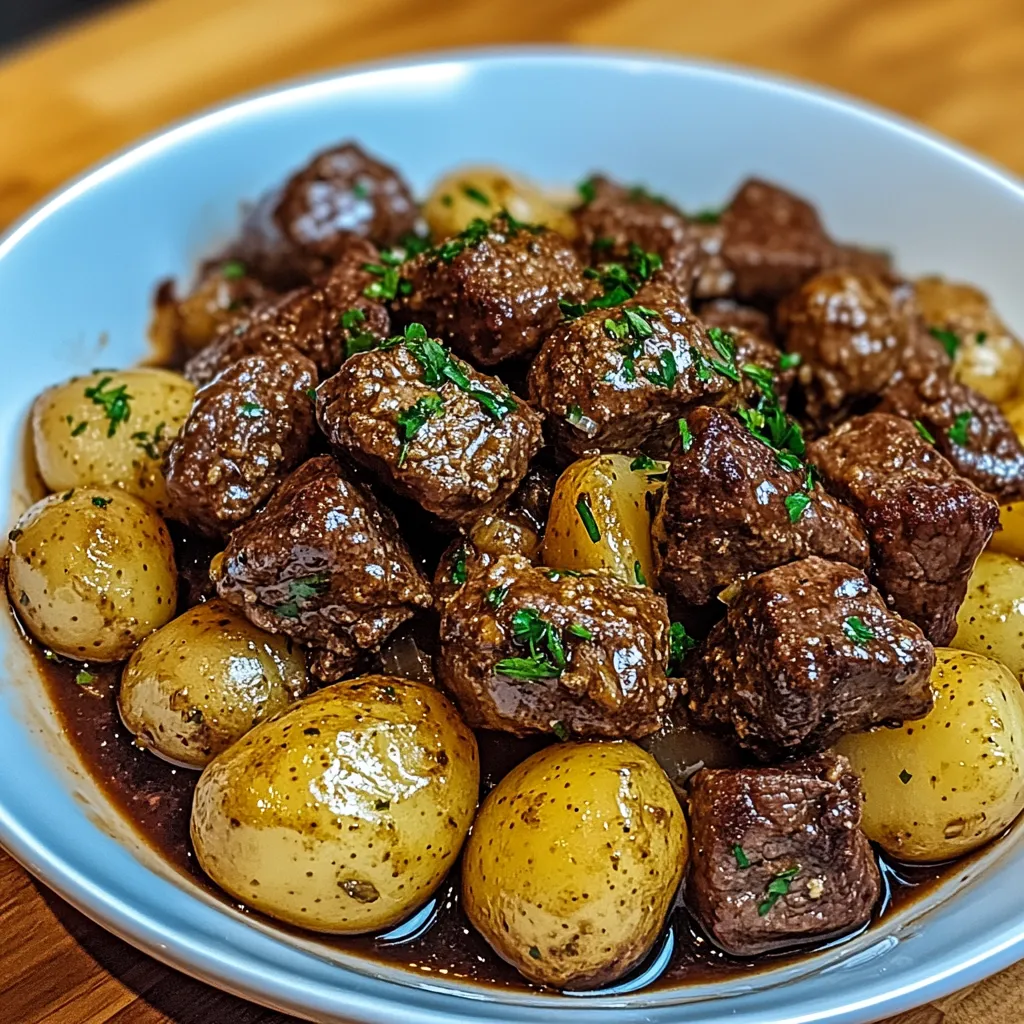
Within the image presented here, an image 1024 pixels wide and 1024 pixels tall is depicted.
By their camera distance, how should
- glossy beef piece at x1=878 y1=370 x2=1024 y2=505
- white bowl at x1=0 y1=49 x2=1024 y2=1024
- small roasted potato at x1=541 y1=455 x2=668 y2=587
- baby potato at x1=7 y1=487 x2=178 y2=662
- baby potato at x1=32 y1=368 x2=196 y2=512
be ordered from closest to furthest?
white bowl at x1=0 y1=49 x2=1024 y2=1024
small roasted potato at x1=541 y1=455 x2=668 y2=587
baby potato at x1=7 y1=487 x2=178 y2=662
baby potato at x1=32 y1=368 x2=196 y2=512
glossy beef piece at x1=878 y1=370 x2=1024 y2=505

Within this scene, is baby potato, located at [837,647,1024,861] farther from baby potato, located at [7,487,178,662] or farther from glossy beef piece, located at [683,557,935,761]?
baby potato, located at [7,487,178,662]

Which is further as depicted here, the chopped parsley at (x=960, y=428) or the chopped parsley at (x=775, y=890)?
the chopped parsley at (x=960, y=428)

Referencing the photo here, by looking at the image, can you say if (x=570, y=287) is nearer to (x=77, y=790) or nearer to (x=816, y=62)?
(x=77, y=790)

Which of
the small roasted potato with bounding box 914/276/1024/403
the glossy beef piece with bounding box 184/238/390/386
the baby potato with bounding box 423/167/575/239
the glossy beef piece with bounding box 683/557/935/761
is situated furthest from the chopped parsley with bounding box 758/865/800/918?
the baby potato with bounding box 423/167/575/239

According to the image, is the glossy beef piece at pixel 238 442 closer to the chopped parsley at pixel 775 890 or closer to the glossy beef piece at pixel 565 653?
the glossy beef piece at pixel 565 653

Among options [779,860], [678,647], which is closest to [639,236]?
[678,647]

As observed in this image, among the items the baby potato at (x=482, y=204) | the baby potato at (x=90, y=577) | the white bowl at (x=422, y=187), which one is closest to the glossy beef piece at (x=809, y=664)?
the white bowl at (x=422, y=187)
